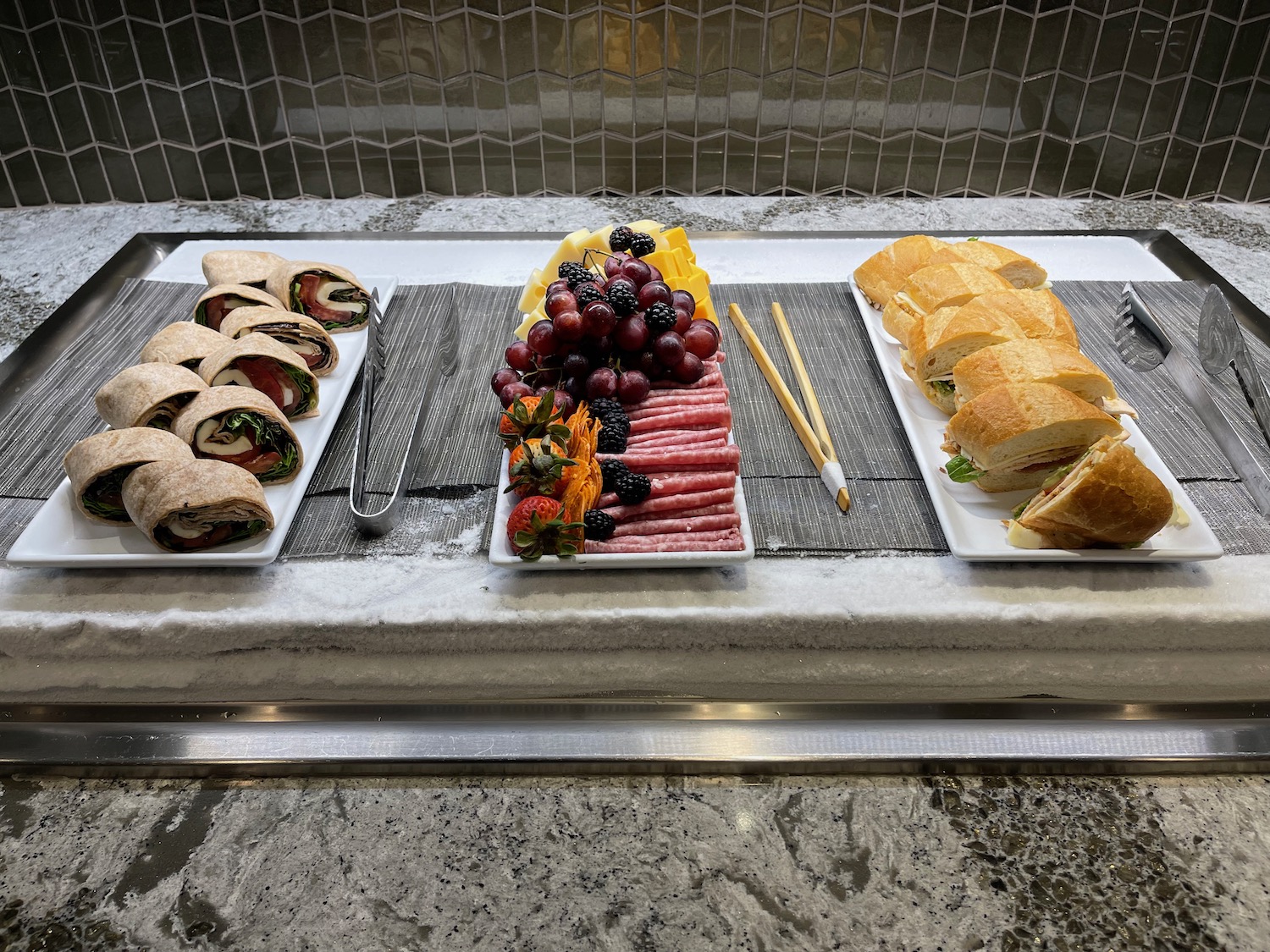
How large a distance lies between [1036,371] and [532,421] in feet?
1.84

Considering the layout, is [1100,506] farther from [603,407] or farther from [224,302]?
[224,302]

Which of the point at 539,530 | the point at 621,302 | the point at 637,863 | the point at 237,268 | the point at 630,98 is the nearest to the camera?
the point at 637,863

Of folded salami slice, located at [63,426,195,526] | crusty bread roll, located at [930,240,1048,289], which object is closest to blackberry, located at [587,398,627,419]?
folded salami slice, located at [63,426,195,526]

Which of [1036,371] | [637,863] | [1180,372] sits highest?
[1036,371]

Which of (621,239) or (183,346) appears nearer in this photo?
(183,346)

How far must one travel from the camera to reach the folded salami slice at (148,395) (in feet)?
3.45

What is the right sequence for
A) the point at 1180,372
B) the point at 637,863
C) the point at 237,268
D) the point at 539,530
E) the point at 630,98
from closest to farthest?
the point at 637,863 → the point at 539,530 → the point at 1180,372 → the point at 237,268 → the point at 630,98

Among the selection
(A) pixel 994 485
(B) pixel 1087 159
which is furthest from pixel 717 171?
(A) pixel 994 485

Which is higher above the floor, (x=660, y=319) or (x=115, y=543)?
(x=660, y=319)

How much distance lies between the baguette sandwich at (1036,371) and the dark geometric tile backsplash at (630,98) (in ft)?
3.27

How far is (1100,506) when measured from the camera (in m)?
0.93

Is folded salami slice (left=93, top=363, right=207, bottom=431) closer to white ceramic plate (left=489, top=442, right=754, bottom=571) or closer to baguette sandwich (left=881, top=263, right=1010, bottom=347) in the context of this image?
white ceramic plate (left=489, top=442, right=754, bottom=571)

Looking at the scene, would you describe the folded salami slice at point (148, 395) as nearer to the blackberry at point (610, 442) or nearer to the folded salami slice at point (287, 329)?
the folded salami slice at point (287, 329)

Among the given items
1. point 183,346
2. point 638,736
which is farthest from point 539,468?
point 183,346
